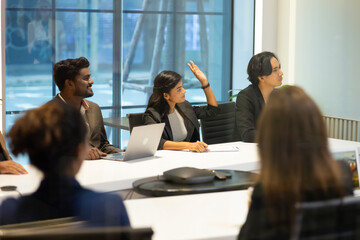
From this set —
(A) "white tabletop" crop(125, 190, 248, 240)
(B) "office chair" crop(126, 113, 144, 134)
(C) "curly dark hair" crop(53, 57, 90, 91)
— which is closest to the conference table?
(A) "white tabletop" crop(125, 190, 248, 240)

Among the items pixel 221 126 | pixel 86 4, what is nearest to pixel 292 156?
pixel 221 126

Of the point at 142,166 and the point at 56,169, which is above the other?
the point at 56,169

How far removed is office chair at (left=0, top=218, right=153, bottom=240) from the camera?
1312 millimetres

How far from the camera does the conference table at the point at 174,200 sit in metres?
1.76

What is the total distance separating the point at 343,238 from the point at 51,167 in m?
0.81

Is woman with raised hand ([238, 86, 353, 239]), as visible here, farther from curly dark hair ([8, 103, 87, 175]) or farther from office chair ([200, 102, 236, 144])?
office chair ([200, 102, 236, 144])

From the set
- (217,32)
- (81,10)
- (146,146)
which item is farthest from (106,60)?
(146,146)

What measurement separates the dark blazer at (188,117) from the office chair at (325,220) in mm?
2191

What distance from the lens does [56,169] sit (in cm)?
156

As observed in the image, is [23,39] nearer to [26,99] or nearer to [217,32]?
[26,99]

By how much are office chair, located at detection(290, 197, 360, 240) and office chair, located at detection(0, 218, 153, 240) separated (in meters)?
0.38

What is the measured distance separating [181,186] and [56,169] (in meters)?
0.94

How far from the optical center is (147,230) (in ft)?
4.61

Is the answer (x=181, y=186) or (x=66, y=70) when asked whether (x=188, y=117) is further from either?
(x=181, y=186)
